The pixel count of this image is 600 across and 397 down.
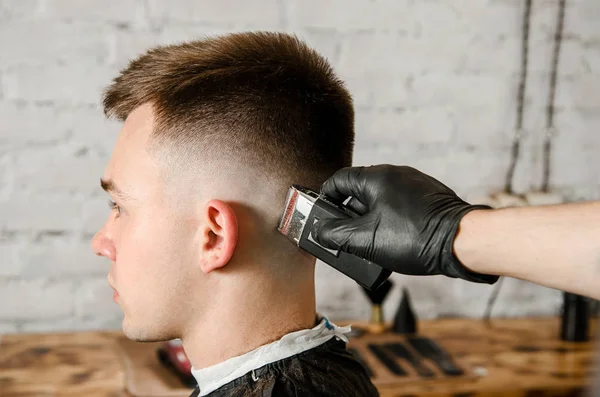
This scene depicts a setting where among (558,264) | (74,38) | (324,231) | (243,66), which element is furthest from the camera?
(74,38)

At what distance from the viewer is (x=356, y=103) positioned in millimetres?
2299

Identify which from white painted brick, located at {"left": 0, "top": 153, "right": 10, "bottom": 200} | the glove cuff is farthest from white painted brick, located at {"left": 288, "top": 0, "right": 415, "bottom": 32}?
the glove cuff

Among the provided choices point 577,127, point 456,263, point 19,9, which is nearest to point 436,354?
point 577,127

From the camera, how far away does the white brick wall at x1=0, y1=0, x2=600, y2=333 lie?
6.84 ft

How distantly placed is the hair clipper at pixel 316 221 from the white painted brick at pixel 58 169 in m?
1.23

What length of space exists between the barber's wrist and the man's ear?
390mm

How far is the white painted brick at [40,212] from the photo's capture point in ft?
6.98

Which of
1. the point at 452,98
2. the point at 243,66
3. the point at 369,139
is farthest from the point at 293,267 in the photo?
the point at 452,98

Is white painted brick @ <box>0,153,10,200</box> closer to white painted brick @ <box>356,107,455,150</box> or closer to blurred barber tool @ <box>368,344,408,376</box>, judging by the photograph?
white painted brick @ <box>356,107,455,150</box>

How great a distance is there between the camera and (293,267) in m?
1.20

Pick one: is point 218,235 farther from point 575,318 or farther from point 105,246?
point 575,318

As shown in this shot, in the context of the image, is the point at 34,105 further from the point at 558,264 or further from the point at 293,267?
the point at 558,264

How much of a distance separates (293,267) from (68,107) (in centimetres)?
120

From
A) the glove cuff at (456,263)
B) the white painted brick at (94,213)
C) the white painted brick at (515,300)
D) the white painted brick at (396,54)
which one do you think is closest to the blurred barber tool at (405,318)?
the white painted brick at (515,300)
